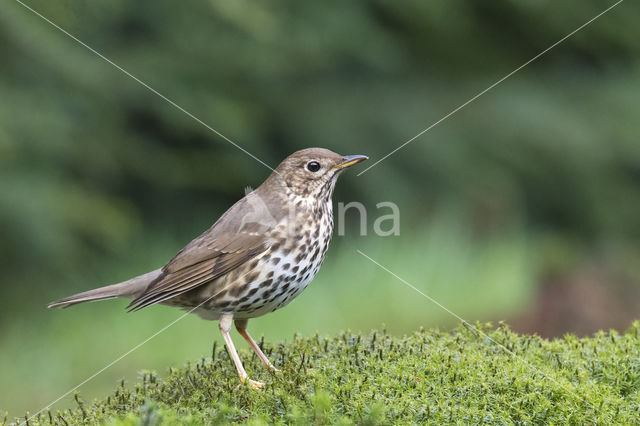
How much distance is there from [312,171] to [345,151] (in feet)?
11.4

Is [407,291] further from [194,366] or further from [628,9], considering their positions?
[628,9]

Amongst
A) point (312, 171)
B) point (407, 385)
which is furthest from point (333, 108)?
point (407, 385)

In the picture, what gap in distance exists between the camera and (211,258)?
13.8 feet

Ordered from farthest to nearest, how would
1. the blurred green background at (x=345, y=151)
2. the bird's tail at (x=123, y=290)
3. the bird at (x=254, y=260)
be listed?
the blurred green background at (x=345, y=151) < the bird's tail at (x=123, y=290) < the bird at (x=254, y=260)

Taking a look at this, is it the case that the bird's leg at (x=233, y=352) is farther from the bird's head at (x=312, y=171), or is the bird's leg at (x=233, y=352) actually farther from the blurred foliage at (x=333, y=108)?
the blurred foliage at (x=333, y=108)

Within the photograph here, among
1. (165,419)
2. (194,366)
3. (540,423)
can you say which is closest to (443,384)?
(540,423)

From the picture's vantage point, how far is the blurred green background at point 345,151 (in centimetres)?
665

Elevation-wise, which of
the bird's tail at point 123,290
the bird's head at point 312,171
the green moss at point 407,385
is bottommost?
the bird's tail at point 123,290

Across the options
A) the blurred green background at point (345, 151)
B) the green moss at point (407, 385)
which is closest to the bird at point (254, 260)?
the green moss at point (407, 385)

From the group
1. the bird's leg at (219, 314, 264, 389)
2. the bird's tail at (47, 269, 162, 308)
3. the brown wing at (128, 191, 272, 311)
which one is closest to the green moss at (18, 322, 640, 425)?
the bird's leg at (219, 314, 264, 389)

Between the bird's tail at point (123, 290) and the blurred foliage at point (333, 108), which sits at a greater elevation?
the blurred foliage at point (333, 108)

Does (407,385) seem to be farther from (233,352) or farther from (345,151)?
(345,151)

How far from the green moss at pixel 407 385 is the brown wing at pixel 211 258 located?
438 mm

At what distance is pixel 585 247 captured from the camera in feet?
28.1
